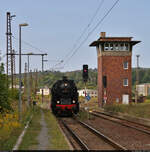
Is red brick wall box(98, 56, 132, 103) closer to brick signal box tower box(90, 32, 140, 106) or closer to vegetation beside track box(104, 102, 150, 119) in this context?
brick signal box tower box(90, 32, 140, 106)

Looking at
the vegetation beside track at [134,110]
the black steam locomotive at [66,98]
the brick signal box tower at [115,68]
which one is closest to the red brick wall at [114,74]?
the brick signal box tower at [115,68]

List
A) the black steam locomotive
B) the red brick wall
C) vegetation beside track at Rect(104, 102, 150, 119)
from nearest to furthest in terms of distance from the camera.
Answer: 1. vegetation beside track at Rect(104, 102, 150, 119)
2. the black steam locomotive
3. the red brick wall

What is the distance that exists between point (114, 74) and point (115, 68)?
3.51 feet

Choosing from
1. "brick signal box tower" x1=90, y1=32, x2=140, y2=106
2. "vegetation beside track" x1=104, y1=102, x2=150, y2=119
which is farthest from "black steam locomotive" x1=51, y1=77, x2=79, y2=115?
"brick signal box tower" x1=90, y1=32, x2=140, y2=106

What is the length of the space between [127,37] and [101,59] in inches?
241

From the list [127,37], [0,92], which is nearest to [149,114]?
[0,92]

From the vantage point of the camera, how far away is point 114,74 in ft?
181

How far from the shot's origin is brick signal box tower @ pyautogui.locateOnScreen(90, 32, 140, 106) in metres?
54.6

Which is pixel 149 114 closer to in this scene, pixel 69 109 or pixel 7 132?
pixel 69 109

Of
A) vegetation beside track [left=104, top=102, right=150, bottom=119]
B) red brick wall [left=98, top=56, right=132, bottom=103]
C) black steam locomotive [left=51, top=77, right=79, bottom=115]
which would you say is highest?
red brick wall [left=98, top=56, right=132, bottom=103]

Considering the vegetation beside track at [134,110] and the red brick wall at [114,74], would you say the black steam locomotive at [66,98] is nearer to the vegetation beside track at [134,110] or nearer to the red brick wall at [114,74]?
the vegetation beside track at [134,110]

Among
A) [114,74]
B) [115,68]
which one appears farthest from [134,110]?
[115,68]

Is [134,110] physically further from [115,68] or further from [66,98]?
[115,68]

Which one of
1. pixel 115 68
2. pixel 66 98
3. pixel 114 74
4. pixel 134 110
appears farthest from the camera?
pixel 115 68
